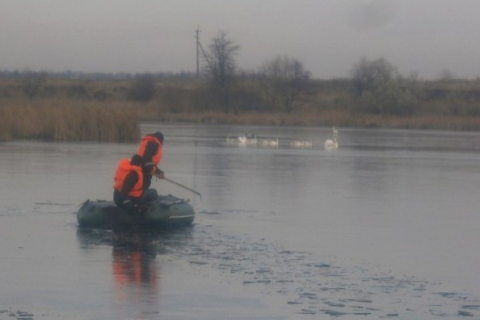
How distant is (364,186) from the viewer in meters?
21.2

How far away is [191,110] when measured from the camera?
242 ft

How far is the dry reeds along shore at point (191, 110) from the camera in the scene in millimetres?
37625

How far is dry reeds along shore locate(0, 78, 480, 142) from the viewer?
123 ft

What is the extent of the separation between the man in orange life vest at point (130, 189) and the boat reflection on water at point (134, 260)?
1.29 feet

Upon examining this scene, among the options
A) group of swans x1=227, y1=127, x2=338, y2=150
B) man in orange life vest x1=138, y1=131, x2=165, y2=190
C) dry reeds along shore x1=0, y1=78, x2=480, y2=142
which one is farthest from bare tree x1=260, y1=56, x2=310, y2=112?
man in orange life vest x1=138, y1=131, x2=165, y2=190

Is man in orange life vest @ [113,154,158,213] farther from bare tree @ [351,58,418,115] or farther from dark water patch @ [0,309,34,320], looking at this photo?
bare tree @ [351,58,418,115]

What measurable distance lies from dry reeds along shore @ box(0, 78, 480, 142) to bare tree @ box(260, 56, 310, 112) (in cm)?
98

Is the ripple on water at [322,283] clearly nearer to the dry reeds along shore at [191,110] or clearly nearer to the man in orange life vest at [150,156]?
the man in orange life vest at [150,156]

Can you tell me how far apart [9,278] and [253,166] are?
16.9 m

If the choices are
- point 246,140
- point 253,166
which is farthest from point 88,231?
point 246,140

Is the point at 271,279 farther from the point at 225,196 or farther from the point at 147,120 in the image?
the point at 147,120

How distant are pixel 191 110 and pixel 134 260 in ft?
206

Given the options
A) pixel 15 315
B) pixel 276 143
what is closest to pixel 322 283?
pixel 15 315

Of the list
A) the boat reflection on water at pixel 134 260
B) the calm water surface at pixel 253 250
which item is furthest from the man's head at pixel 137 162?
the calm water surface at pixel 253 250
